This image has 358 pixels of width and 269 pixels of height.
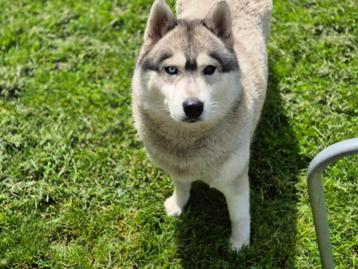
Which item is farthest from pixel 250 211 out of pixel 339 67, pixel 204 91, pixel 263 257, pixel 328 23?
pixel 328 23

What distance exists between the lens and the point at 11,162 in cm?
445

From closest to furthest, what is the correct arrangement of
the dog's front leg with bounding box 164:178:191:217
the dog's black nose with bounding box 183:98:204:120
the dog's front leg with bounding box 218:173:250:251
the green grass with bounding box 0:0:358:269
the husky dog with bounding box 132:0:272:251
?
the dog's black nose with bounding box 183:98:204:120
the husky dog with bounding box 132:0:272:251
the dog's front leg with bounding box 218:173:250:251
the green grass with bounding box 0:0:358:269
the dog's front leg with bounding box 164:178:191:217

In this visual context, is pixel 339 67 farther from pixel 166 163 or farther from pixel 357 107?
pixel 166 163

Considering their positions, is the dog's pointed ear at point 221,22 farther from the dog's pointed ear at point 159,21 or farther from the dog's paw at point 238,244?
the dog's paw at point 238,244

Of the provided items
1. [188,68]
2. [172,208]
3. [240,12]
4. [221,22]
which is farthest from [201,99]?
[172,208]

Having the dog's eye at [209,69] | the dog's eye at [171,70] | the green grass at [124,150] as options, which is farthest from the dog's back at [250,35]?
the green grass at [124,150]

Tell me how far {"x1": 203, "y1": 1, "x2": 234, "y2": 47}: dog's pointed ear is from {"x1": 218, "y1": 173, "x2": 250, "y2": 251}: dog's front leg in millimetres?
871

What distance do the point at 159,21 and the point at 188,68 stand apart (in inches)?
15.4

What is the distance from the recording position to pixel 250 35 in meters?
3.92

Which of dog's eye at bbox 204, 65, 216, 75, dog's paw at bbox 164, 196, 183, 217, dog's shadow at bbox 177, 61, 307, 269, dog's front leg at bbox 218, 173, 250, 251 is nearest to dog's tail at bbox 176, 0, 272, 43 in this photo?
dog's eye at bbox 204, 65, 216, 75

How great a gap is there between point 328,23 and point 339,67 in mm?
588

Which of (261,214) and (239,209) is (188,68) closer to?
(239,209)

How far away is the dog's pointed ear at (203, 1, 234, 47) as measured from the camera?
3.31 metres

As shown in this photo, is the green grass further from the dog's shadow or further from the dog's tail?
the dog's tail
